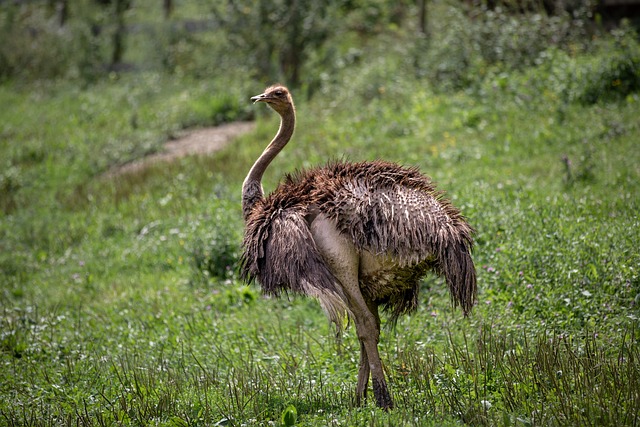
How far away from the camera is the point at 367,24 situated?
67.4ft

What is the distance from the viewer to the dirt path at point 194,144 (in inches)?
589

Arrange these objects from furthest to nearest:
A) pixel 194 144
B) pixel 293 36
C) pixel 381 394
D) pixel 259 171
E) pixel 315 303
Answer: pixel 293 36 → pixel 194 144 → pixel 315 303 → pixel 259 171 → pixel 381 394

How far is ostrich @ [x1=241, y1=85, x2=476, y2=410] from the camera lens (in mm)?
5555

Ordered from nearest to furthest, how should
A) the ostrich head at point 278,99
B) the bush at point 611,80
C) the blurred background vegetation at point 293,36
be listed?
the ostrich head at point 278,99 → the bush at point 611,80 → the blurred background vegetation at point 293,36

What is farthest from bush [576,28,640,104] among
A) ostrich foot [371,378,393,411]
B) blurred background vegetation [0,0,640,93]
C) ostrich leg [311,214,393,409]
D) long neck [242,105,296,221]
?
ostrich foot [371,378,393,411]

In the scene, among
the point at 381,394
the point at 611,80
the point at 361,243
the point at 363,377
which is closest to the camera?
the point at 381,394

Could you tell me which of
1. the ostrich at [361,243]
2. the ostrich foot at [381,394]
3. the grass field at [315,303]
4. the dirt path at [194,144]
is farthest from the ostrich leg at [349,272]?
the dirt path at [194,144]

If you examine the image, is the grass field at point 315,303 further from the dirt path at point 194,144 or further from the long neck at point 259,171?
the long neck at point 259,171

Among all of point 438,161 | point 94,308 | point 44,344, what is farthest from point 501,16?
point 44,344

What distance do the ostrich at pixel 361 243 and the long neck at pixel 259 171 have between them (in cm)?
29

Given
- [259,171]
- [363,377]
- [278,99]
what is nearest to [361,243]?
[363,377]

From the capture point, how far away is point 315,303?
27.1 ft

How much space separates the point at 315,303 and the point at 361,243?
8.82ft

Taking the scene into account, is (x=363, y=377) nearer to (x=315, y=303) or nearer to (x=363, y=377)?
(x=363, y=377)
